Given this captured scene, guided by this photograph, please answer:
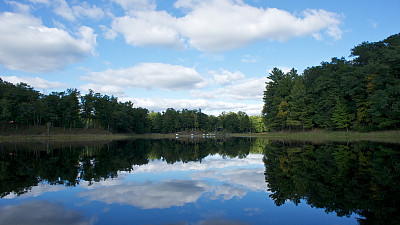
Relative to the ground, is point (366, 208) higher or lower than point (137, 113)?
lower

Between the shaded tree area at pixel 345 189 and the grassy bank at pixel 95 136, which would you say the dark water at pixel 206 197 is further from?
the grassy bank at pixel 95 136

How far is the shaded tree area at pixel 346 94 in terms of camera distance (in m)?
34.5

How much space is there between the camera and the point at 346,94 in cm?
4547

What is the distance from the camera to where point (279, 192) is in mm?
7762

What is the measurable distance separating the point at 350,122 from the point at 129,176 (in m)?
45.4

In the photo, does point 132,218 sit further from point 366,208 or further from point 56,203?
point 366,208

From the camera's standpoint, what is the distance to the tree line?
177 feet

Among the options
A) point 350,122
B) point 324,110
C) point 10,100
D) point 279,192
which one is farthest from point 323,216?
point 10,100

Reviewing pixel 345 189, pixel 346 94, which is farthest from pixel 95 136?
pixel 345 189

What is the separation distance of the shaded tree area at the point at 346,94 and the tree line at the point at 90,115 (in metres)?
46.2

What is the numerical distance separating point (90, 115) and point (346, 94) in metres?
67.0

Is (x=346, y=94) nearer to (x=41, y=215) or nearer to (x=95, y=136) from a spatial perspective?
(x=41, y=215)

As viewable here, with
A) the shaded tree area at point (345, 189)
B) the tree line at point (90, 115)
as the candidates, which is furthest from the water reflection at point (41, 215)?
the tree line at point (90, 115)

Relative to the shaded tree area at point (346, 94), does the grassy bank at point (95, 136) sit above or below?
below
